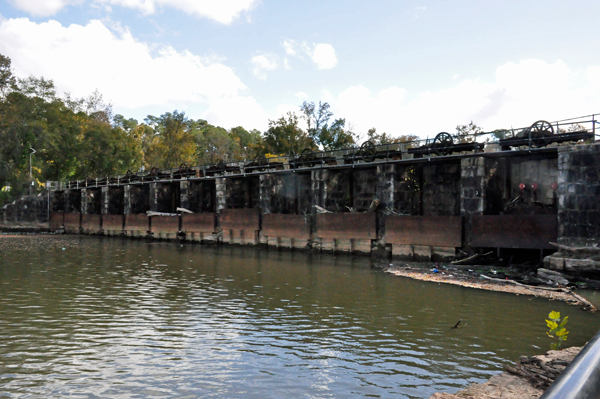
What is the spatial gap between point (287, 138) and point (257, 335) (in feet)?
174

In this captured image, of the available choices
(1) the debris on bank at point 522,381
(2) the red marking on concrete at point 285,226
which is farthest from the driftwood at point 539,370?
(2) the red marking on concrete at point 285,226

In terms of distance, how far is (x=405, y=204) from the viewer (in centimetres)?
2972

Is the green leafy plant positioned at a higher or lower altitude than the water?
higher

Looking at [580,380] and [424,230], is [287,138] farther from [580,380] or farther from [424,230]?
[580,380]

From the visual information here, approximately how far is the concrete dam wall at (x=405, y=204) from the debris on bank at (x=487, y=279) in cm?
184

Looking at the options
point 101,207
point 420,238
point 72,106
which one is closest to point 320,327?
point 420,238

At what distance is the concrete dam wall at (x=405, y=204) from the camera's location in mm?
19781

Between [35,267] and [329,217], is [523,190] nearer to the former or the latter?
[329,217]

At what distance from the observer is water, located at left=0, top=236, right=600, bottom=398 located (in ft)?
25.7

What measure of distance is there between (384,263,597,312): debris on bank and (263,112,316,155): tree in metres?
39.4

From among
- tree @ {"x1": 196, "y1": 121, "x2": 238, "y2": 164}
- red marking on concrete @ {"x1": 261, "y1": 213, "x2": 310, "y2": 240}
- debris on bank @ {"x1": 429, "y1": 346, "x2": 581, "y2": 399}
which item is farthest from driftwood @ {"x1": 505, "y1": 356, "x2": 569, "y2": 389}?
tree @ {"x1": 196, "y1": 121, "x2": 238, "y2": 164}

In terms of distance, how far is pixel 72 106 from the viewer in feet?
269

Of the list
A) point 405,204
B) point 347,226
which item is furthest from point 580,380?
point 405,204

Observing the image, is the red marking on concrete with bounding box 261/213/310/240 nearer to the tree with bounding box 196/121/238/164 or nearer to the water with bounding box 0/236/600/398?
the water with bounding box 0/236/600/398
